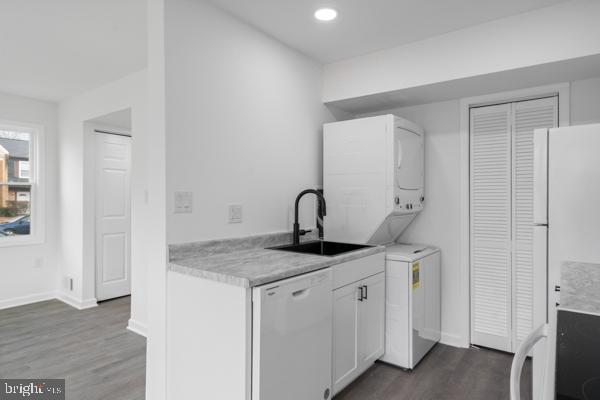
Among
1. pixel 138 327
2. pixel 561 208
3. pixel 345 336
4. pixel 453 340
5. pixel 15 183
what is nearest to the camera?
pixel 561 208

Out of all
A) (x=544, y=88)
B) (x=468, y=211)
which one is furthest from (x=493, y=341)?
(x=544, y=88)

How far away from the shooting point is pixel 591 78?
8.00ft

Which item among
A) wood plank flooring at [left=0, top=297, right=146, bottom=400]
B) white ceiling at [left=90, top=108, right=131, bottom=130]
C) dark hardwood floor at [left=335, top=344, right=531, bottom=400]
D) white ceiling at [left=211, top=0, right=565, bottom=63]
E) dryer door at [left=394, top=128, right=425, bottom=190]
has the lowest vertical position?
wood plank flooring at [left=0, top=297, right=146, bottom=400]

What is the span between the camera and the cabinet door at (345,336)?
6.81ft

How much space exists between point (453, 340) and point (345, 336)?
1.32 meters

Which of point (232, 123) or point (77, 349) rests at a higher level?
point (232, 123)

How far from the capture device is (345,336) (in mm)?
2158

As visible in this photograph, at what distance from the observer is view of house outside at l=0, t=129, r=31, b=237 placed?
3.98 metres

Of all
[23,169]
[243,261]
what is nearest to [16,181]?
[23,169]

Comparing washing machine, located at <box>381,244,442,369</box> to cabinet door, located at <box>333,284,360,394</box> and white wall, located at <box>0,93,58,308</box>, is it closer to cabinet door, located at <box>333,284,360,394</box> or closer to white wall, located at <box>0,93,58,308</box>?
cabinet door, located at <box>333,284,360,394</box>

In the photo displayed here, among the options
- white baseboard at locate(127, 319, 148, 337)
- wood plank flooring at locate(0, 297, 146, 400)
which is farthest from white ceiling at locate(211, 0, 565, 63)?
white baseboard at locate(127, 319, 148, 337)

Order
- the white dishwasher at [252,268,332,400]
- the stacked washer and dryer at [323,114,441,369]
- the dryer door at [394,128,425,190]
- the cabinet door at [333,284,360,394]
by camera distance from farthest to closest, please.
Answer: the dryer door at [394,128,425,190] < the stacked washer and dryer at [323,114,441,369] < the cabinet door at [333,284,360,394] < the white dishwasher at [252,268,332,400]

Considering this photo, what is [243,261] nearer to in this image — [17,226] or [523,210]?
[523,210]

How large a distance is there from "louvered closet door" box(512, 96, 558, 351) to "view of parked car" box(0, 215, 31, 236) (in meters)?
5.04
